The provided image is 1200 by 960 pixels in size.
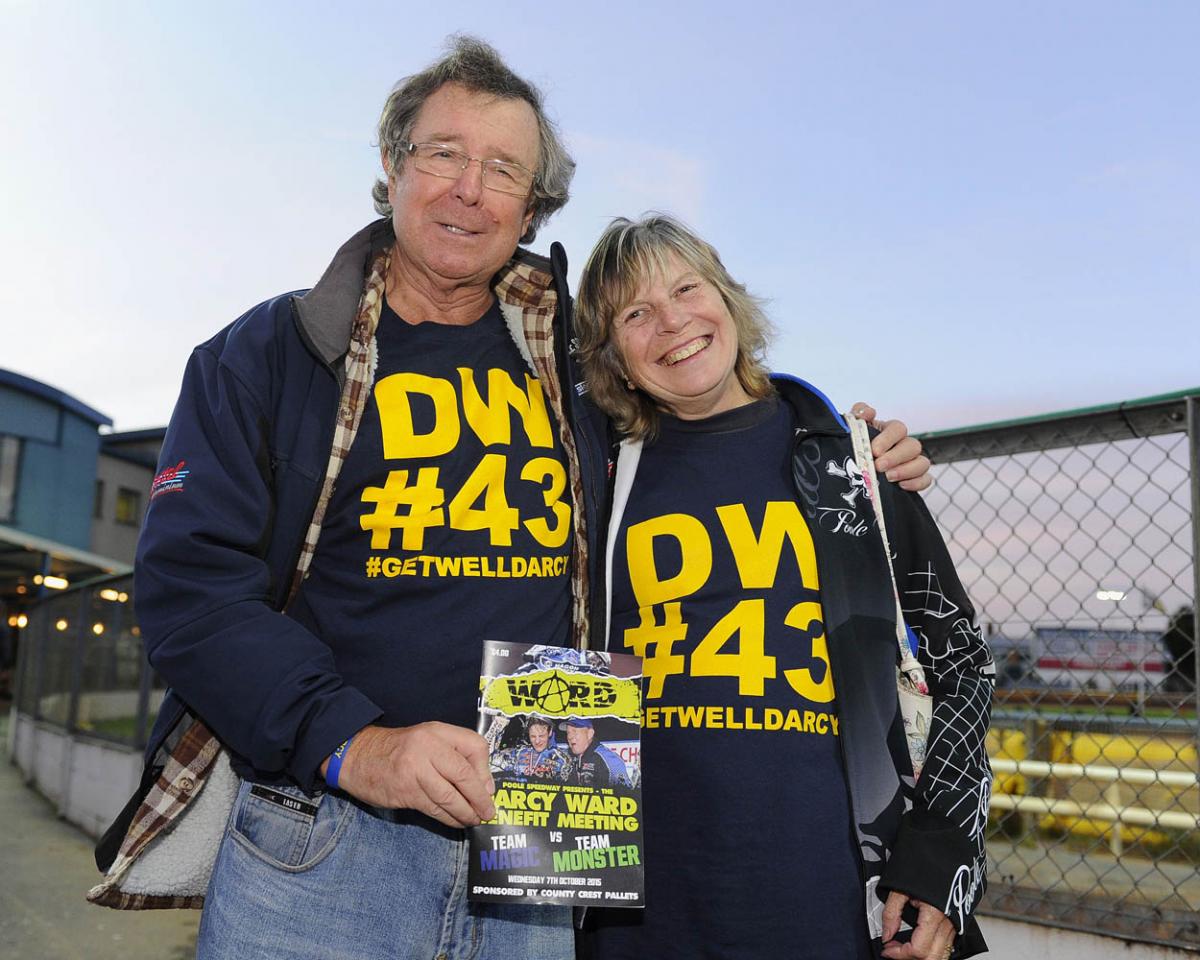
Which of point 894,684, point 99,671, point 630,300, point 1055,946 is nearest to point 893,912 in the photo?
point 894,684

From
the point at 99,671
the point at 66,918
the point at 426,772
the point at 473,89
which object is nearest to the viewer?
the point at 426,772

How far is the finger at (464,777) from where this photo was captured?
57.0 inches

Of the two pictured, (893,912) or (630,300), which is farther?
(630,300)

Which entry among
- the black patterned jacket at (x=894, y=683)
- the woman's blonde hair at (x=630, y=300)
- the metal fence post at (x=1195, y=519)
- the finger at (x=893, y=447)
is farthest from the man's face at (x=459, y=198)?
the metal fence post at (x=1195, y=519)

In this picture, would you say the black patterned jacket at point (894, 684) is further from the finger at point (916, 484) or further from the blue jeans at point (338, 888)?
the blue jeans at point (338, 888)

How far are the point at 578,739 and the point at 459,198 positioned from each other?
1.14 metres

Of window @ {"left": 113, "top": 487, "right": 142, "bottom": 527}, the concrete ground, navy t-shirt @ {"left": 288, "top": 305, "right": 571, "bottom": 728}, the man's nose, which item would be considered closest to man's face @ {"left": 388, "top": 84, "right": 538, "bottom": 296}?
the man's nose

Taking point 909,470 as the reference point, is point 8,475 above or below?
above

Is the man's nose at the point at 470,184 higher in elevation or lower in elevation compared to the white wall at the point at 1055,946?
higher

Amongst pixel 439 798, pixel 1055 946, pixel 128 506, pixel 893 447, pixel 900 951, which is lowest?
pixel 1055 946

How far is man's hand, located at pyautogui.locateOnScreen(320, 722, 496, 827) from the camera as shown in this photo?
4.76 feet

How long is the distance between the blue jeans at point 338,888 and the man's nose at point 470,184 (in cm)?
122

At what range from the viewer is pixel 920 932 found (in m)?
1.75

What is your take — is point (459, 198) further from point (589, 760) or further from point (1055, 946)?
point (1055, 946)
